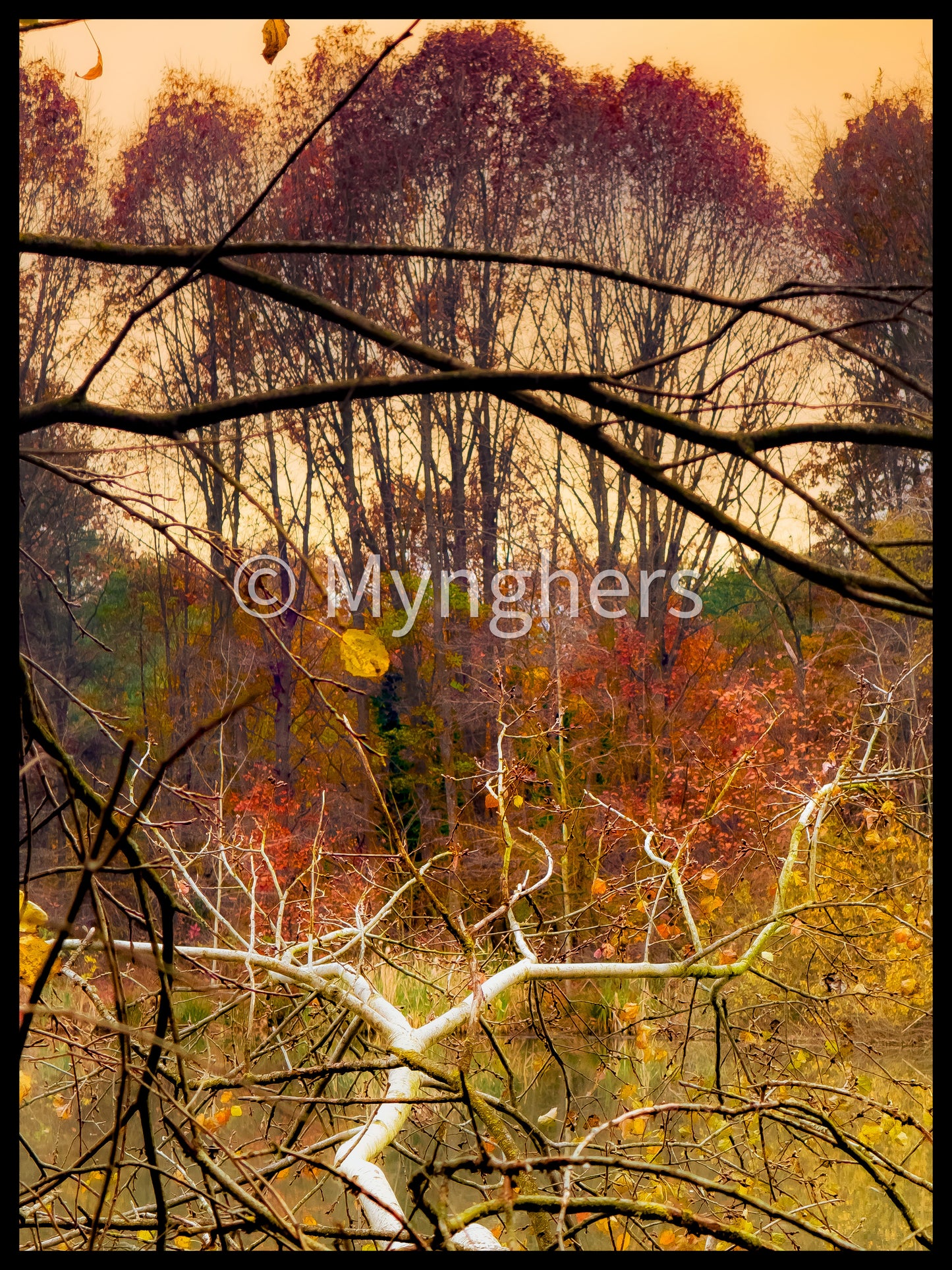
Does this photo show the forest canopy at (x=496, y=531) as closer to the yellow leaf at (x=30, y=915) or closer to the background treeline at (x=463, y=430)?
the background treeline at (x=463, y=430)

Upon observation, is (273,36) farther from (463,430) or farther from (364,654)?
(463,430)

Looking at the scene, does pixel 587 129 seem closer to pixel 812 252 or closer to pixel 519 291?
pixel 519 291

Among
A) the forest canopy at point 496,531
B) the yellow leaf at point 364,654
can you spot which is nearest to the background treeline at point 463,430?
the forest canopy at point 496,531

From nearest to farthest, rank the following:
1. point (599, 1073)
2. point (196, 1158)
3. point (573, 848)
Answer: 1. point (196, 1158)
2. point (599, 1073)
3. point (573, 848)

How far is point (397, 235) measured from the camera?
6926 mm

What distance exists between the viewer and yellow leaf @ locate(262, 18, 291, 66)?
2.81 feet

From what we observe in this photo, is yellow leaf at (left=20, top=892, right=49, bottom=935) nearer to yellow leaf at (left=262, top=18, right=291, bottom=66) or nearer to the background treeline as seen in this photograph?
yellow leaf at (left=262, top=18, right=291, bottom=66)

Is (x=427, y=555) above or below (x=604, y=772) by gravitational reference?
above

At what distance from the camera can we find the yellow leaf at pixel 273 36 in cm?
86

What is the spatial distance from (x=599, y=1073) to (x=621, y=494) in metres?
3.84

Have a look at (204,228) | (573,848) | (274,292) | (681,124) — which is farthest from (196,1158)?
(681,124)

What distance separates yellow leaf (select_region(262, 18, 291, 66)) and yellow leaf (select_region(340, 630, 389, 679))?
510 millimetres

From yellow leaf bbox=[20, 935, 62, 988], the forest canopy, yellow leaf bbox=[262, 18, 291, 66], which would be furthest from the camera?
the forest canopy

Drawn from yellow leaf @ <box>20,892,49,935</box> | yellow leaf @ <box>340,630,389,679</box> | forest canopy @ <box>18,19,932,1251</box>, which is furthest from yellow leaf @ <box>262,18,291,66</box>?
forest canopy @ <box>18,19,932,1251</box>
